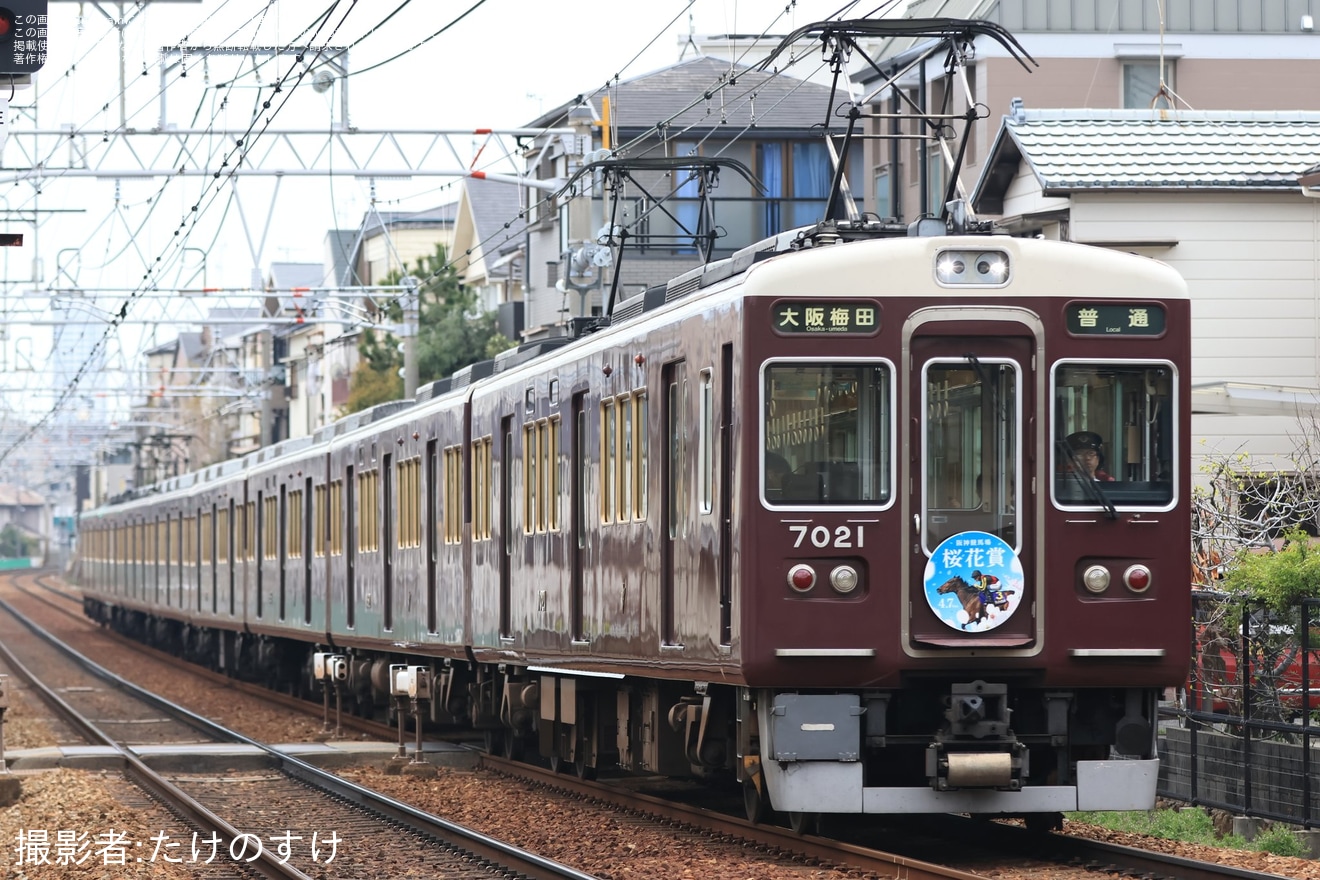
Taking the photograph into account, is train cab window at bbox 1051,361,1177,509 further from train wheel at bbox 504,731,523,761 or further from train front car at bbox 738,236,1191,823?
train wheel at bbox 504,731,523,761

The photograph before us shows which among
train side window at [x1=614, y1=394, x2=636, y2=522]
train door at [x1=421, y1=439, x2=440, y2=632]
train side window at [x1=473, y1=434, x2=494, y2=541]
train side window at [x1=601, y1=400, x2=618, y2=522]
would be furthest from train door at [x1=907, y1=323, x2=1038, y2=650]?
train door at [x1=421, y1=439, x2=440, y2=632]

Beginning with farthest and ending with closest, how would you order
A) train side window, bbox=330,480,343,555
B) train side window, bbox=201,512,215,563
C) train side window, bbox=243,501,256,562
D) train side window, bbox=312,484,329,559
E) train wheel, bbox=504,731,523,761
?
1. train side window, bbox=201,512,215,563
2. train side window, bbox=243,501,256,562
3. train side window, bbox=312,484,329,559
4. train side window, bbox=330,480,343,555
5. train wheel, bbox=504,731,523,761

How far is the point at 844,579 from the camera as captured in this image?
31.1 ft

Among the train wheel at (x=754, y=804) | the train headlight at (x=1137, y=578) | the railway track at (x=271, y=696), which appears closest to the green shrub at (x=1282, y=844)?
the train headlight at (x=1137, y=578)

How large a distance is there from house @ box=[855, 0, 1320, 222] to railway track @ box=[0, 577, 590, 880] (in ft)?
45.3

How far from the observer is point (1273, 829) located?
1074cm

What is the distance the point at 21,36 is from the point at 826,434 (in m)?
4.06

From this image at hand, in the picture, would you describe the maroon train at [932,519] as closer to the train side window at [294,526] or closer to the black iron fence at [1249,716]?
the black iron fence at [1249,716]

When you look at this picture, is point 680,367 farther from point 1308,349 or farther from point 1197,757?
point 1308,349

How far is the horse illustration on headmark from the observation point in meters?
9.50

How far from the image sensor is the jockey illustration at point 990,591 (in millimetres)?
9516

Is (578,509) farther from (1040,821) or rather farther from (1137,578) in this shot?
(1137,578)

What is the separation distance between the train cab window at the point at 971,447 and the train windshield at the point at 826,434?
0.21 metres

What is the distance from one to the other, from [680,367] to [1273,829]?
3.60 m
